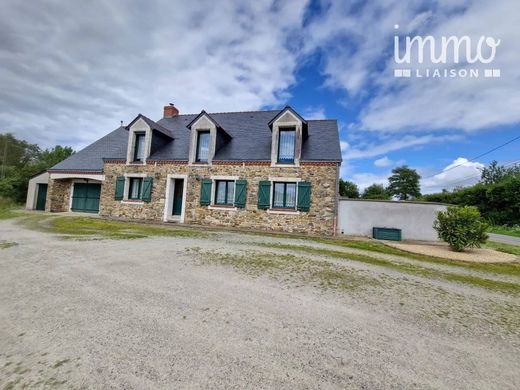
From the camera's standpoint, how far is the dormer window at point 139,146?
15.8 metres

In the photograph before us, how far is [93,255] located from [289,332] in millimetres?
5286

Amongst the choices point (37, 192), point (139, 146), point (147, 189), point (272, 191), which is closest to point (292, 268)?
point (272, 191)

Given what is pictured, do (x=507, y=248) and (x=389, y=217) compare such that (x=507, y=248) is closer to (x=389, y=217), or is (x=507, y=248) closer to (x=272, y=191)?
(x=389, y=217)

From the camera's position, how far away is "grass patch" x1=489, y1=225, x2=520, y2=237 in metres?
19.1

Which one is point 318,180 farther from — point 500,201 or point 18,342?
point 500,201

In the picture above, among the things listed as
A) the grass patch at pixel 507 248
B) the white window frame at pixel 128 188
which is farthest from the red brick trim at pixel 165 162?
the grass patch at pixel 507 248

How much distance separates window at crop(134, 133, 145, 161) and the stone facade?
78cm

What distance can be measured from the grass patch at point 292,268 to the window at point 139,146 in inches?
450

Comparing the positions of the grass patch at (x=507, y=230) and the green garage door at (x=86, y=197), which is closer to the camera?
the green garage door at (x=86, y=197)

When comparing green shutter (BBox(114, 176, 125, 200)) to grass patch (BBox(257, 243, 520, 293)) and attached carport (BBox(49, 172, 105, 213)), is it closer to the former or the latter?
attached carport (BBox(49, 172, 105, 213))

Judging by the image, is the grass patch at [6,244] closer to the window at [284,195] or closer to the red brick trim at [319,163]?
the window at [284,195]

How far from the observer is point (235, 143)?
1535 cm

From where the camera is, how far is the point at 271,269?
5.37 m

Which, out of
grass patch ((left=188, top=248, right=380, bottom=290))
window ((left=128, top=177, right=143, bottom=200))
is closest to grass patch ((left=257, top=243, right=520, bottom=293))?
grass patch ((left=188, top=248, right=380, bottom=290))
